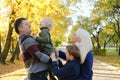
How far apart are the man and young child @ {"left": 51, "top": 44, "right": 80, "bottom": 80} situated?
0.16m

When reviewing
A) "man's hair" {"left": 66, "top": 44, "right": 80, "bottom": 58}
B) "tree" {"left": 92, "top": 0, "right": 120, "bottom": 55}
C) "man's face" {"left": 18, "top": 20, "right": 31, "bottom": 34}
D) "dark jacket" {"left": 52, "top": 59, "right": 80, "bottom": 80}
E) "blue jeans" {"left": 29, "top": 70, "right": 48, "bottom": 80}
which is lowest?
"tree" {"left": 92, "top": 0, "right": 120, "bottom": 55}

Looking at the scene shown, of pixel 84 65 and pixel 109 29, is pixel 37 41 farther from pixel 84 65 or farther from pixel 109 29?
pixel 109 29

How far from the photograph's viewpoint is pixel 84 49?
4.95 m

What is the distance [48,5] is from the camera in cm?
1998

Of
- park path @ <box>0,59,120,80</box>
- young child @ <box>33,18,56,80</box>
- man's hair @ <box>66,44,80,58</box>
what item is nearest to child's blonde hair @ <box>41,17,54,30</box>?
young child @ <box>33,18,56,80</box>

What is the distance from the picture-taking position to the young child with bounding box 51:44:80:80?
4.89 m

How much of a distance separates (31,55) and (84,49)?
76 centimetres

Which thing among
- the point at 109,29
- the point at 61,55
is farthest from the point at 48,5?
the point at 109,29

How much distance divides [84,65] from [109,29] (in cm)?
5425

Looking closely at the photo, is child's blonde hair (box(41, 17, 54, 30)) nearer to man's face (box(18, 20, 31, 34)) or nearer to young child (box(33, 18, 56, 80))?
young child (box(33, 18, 56, 80))

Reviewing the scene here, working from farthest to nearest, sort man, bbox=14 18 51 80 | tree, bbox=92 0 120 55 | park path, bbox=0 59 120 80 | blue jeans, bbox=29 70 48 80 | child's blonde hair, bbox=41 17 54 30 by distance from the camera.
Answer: tree, bbox=92 0 120 55
park path, bbox=0 59 120 80
child's blonde hair, bbox=41 17 54 30
blue jeans, bbox=29 70 48 80
man, bbox=14 18 51 80

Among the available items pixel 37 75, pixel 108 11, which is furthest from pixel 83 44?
pixel 108 11

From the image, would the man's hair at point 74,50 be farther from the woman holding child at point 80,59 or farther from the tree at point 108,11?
the tree at point 108,11

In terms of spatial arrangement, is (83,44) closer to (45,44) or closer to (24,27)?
(45,44)
